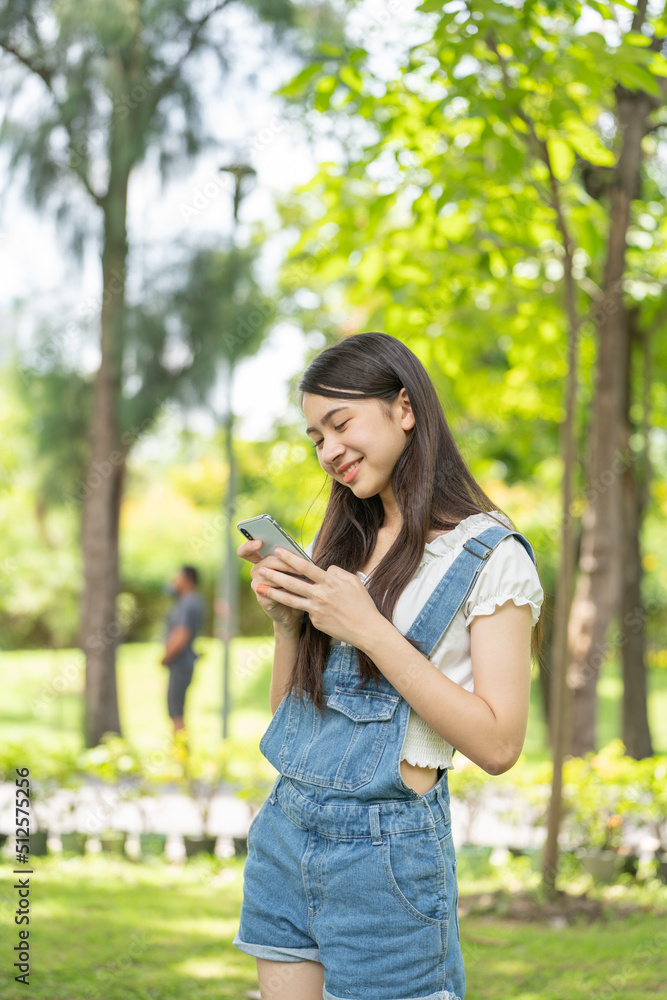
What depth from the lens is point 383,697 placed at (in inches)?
56.1

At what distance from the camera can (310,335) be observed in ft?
37.9

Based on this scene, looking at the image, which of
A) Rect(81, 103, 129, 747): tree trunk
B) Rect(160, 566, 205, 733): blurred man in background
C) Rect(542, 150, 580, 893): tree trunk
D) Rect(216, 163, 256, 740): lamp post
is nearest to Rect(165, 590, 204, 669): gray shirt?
Rect(160, 566, 205, 733): blurred man in background

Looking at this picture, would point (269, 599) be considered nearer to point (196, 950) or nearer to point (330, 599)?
point (330, 599)

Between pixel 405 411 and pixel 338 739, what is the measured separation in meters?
0.54

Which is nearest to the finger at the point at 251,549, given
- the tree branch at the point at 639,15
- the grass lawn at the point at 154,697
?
the tree branch at the point at 639,15

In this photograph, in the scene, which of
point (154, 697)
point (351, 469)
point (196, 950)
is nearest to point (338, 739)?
point (351, 469)

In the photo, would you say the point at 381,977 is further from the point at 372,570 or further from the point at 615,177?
the point at 615,177

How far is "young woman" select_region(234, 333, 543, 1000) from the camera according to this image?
Answer: 4.44 ft

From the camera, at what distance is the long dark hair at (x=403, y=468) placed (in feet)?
4.93

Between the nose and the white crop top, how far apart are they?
21cm

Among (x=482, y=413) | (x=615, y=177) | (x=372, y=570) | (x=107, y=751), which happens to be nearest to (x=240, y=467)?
(x=482, y=413)

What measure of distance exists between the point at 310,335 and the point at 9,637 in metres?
11.5

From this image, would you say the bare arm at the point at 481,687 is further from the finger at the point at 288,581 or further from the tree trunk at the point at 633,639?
the tree trunk at the point at 633,639

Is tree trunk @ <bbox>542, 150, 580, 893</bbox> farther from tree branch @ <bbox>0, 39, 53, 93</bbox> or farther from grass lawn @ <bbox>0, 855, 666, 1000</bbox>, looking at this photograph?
tree branch @ <bbox>0, 39, 53, 93</bbox>
